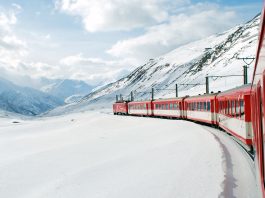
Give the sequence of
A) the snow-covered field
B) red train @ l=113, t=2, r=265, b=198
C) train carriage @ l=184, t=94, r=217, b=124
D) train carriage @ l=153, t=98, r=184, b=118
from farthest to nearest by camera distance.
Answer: train carriage @ l=153, t=98, r=184, b=118 → train carriage @ l=184, t=94, r=217, b=124 → the snow-covered field → red train @ l=113, t=2, r=265, b=198

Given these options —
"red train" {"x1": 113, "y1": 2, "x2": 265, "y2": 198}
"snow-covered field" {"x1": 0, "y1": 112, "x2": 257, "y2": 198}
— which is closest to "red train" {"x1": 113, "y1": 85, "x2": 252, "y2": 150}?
"red train" {"x1": 113, "y1": 2, "x2": 265, "y2": 198}

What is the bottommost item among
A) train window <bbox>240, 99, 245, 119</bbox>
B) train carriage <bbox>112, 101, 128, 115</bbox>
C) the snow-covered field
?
the snow-covered field

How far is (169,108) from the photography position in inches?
1735

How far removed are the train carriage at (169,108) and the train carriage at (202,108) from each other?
74.6 inches

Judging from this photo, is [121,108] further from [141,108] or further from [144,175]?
[144,175]

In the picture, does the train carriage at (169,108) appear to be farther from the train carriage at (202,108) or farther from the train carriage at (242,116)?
the train carriage at (242,116)

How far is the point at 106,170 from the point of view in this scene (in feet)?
45.5

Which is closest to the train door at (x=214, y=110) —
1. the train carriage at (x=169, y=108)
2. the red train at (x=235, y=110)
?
the red train at (x=235, y=110)

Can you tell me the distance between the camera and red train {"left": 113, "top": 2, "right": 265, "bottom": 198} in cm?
627

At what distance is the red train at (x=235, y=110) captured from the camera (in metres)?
6.27

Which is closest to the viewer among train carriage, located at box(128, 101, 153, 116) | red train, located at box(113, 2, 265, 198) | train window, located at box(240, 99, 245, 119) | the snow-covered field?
red train, located at box(113, 2, 265, 198)

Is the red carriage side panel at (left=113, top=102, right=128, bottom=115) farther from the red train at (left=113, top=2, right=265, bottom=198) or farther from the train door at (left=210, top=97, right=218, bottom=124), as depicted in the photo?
the train door at (left=210, top=97, right=218, bottom=124)

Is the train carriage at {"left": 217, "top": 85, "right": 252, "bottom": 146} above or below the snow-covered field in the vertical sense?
above

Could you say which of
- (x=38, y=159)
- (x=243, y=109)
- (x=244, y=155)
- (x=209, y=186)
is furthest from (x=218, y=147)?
(x=38, y=159)
